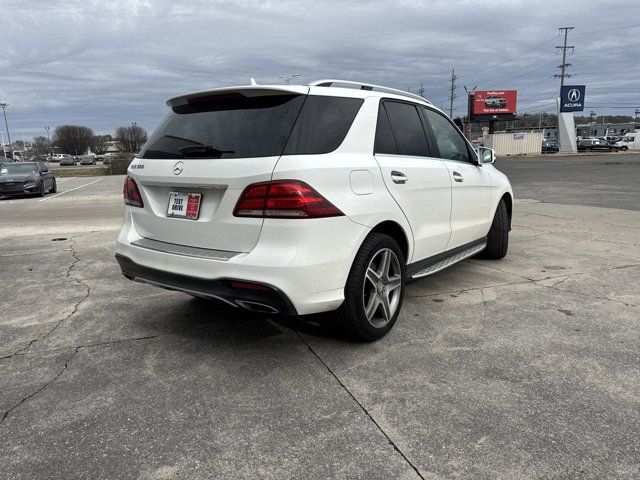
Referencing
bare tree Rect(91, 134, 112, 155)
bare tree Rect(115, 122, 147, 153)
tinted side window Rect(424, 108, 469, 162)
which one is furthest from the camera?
bare tree Rect(91, 134, 112, 155)

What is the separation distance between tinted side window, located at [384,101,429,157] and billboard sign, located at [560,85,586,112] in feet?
216

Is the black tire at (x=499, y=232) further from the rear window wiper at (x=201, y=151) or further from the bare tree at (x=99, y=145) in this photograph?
the bare tree at (x=99, y=145)

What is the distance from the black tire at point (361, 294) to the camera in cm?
336

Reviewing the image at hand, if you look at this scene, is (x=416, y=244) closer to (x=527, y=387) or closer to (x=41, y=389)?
(x=527, y=387)

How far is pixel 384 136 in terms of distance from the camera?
12.4 feet

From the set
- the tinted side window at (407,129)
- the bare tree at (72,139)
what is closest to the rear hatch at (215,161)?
the tinted side window at (407,129)

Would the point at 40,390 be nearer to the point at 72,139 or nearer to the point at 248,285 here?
the point at 248,285

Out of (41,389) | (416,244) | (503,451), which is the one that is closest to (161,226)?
(41,389)

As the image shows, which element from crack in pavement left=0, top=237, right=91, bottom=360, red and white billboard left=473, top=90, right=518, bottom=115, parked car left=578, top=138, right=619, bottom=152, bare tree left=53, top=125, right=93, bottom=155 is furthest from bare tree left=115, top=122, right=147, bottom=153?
crack in pavement left=0, top=237, right=91, bottom=360

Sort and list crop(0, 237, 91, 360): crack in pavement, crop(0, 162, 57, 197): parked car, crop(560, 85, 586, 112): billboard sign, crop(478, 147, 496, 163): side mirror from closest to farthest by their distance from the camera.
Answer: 1. crop(0, 237, 91, 360): crack in pavement
2. crop(478, 147, 496, 163): side mirror
3. crop(0, 162, 57, 197): parked car
4. crop(560, 85, 586, 112): billboard sign

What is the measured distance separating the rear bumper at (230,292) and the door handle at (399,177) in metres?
1.30

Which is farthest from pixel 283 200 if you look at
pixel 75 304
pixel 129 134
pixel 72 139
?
pixel 72 139

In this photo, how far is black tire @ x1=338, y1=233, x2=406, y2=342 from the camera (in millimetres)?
3359

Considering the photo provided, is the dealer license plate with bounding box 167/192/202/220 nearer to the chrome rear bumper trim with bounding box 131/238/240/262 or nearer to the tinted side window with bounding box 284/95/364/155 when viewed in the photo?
the chrome rear bumper trim with bounding box 131/238/240/262
